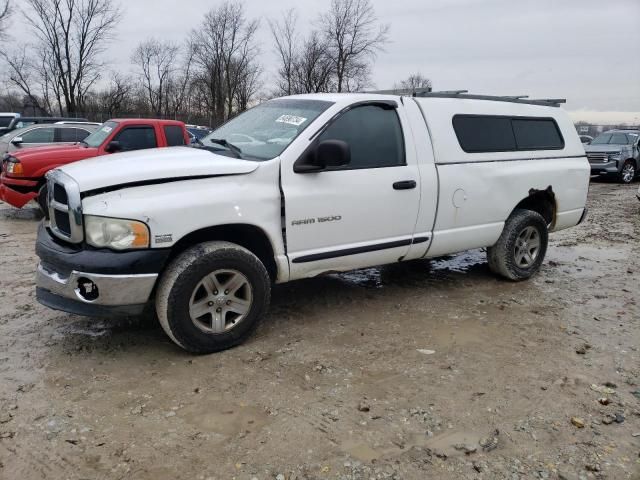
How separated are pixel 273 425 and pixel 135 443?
0.73 meters

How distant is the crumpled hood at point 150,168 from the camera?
131 inches

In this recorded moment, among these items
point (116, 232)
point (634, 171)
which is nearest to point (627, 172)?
point (634, 171)

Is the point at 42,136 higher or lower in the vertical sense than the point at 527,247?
higher

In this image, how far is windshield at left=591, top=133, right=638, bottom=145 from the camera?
704 inches

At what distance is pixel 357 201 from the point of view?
4.11 metres

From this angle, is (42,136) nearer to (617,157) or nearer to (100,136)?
(100,136)

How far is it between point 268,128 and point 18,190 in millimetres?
6249

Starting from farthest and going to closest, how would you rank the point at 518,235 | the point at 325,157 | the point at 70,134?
1. the point at 70,134
2. the point at 518,235
3. the point at 325,157

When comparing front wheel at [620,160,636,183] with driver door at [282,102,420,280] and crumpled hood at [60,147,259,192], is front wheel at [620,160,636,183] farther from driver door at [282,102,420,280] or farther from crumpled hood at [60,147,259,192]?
crumpled hood at [60,147,259,192]

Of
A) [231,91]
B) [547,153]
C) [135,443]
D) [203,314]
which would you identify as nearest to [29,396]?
[135,443]

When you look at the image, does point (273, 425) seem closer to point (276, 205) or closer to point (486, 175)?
point (276, 205)

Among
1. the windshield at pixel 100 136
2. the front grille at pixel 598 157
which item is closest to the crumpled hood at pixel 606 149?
the front grille at pixel 598 157

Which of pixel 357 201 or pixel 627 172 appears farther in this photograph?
pixel 627 172

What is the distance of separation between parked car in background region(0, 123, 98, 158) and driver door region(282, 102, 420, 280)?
9720 millimetres
